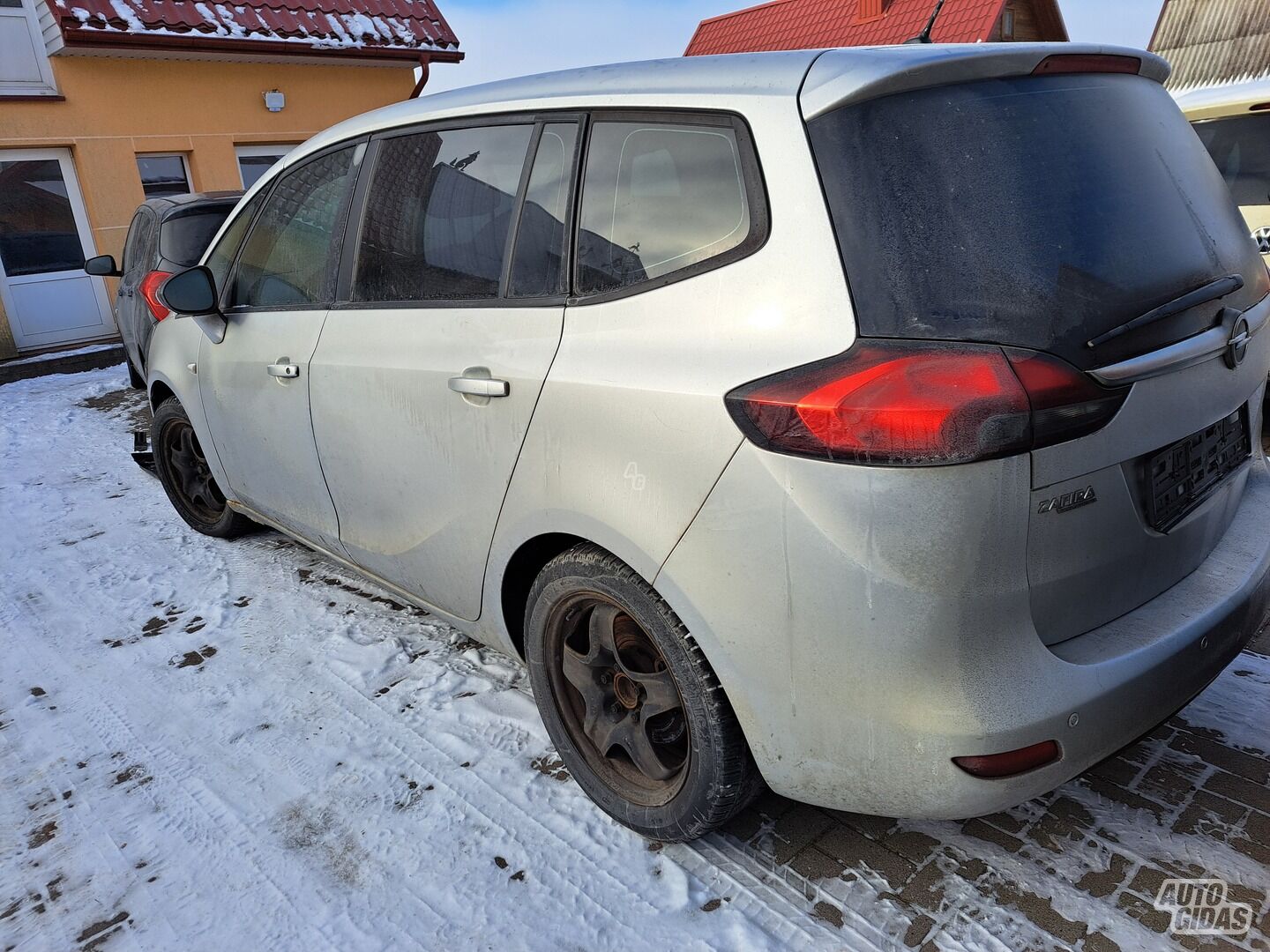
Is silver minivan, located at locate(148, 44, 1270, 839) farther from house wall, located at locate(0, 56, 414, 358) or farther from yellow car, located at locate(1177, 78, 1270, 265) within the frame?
house wall, located at locate(0, 56, 414, 358)

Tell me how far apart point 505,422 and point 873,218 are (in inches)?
42.1

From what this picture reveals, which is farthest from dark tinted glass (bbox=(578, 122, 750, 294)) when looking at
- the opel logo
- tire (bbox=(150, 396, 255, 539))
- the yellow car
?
Answer: the yellow car

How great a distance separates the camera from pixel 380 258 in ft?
9.48

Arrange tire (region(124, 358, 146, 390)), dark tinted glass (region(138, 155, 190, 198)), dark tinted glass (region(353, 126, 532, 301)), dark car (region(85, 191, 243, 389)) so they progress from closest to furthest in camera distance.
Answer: dark tinted glass (region(353, 126, 532, 301))
dark car (region(85, 191, 243, 389))
tire (region(124, 358, 146, 390))
dark tinted glass (region(138, 155, 190, 198))

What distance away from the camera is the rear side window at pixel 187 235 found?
6625 mm

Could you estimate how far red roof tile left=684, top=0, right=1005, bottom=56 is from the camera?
769 inches

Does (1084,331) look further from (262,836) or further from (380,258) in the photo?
(262,836)

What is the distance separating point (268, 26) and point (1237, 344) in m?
12.6

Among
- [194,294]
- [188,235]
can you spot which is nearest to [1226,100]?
[194,294]

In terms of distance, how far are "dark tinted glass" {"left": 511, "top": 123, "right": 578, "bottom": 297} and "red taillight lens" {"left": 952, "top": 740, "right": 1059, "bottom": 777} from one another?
1418mm

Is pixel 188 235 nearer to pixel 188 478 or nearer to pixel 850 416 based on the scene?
pixel 188 478

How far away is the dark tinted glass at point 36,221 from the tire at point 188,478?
802 centimetres

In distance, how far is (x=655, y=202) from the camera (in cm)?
208

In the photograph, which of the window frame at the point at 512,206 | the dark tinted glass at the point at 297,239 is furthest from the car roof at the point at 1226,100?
the dark tinted glass at the point at 297,239
